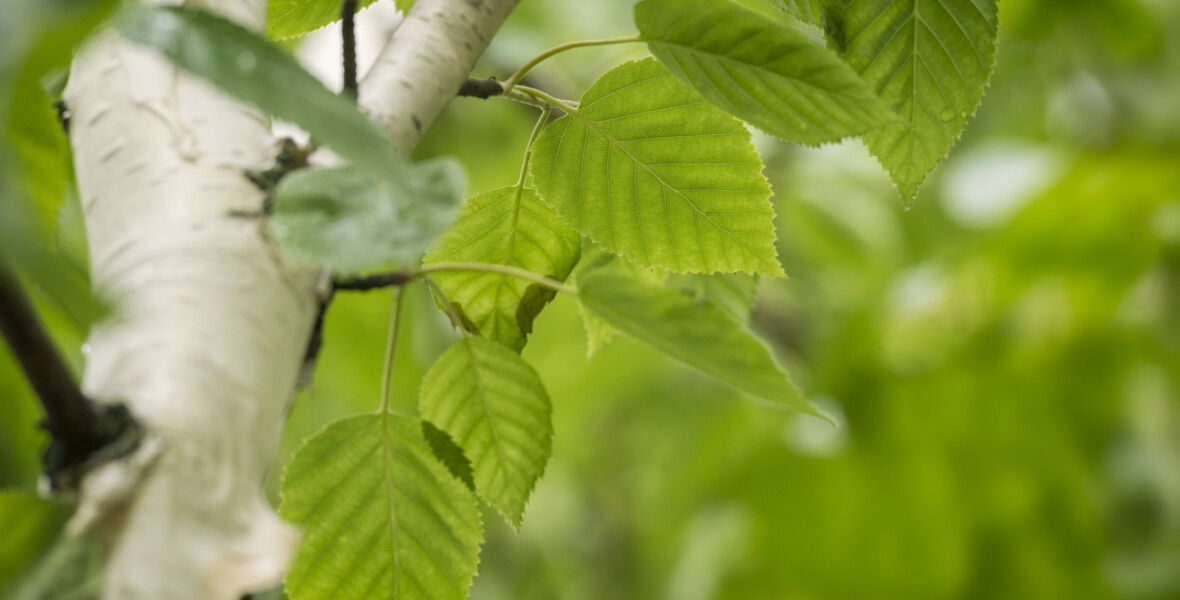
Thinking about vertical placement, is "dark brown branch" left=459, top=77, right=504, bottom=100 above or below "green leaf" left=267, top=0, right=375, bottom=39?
above

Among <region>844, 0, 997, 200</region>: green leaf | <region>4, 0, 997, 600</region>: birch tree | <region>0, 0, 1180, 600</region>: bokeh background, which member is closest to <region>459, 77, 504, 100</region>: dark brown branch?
<region>4, 0, 997, 600</region>: birch tree

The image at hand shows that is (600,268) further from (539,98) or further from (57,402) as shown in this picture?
(57,402)

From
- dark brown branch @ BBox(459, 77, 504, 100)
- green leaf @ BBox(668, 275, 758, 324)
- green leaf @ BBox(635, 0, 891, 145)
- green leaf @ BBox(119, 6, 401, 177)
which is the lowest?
green leaf @ BBox(119, 6, 401, 177)

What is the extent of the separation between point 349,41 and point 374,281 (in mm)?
62

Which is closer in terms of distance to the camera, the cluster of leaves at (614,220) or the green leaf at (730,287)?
the cluster of leaves at (614,220)

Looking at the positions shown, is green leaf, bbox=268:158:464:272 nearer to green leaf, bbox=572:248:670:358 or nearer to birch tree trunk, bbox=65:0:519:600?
birch tree trunk, bbox=65:0:519:600

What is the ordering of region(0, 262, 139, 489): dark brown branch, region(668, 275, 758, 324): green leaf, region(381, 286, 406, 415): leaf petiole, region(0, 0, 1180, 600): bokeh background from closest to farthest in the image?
region(0, 262, 139, 489): dark brown branch
region(381, 286, 406, 415): leaf petiole
region(668, 275, 758, 324): green leaf
region(0, 0, 1180, 600): bokeh background

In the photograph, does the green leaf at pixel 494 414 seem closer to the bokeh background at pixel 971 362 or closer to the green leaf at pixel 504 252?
the green leaf at pixel 504 252


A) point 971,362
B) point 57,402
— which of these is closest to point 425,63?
point 57,402

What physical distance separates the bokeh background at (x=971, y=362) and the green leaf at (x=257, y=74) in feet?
4.11

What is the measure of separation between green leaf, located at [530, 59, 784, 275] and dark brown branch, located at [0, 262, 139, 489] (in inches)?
6.0

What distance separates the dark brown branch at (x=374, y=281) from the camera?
221 millimetres

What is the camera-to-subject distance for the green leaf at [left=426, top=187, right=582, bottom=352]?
29cm

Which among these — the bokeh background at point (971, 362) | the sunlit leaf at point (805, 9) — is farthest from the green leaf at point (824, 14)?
the bokeh background at point (971, 362)
